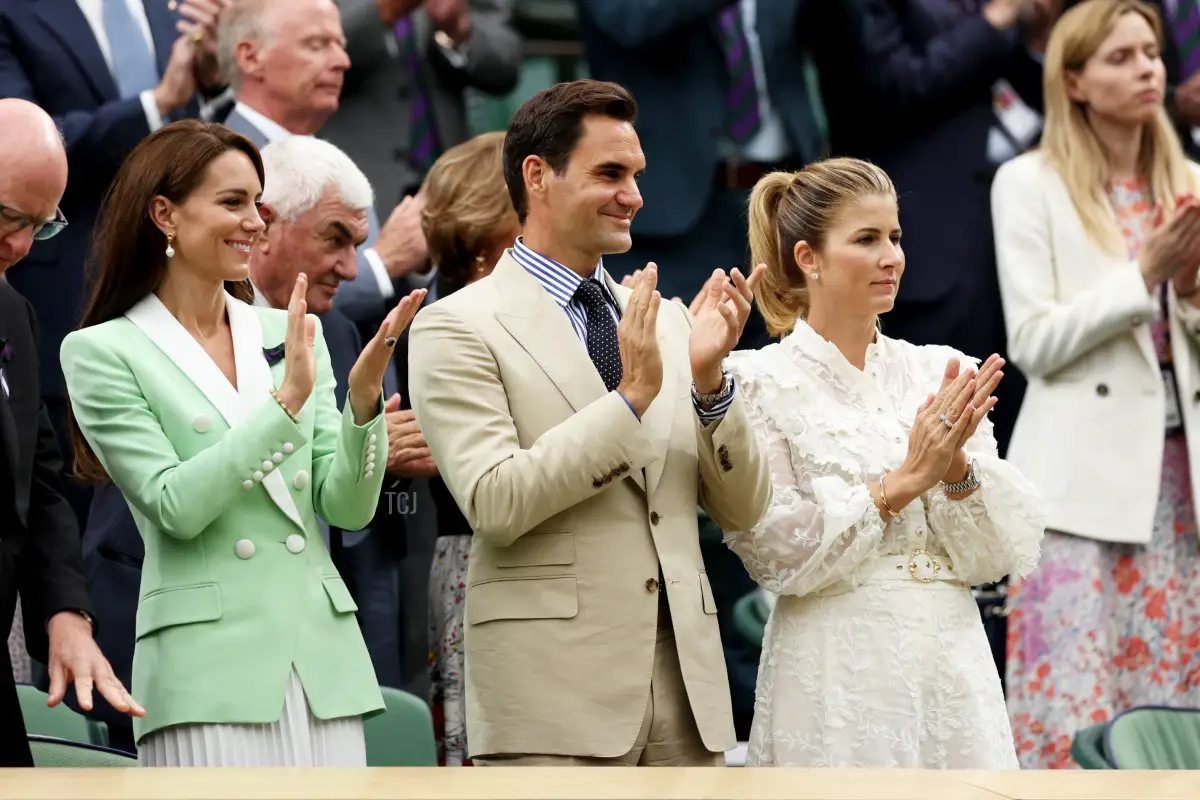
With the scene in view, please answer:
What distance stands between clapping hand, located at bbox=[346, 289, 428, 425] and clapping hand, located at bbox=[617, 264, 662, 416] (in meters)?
0.38

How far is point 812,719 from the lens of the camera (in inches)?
131

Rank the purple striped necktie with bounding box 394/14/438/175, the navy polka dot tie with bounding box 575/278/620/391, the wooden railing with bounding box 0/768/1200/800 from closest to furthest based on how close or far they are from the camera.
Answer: the wooden railing with bounding box 0/768/1200/800, the navy polka dot tie with bounding box 575/278/620/391, the purple striped necktie with bounding box 394/14/438/175

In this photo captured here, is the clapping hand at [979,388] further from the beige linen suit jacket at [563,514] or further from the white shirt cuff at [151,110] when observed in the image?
the white shirt cuff at [151,110]

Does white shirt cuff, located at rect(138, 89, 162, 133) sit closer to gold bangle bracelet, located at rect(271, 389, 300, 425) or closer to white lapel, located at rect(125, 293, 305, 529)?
white lapel, located at rect(125, 293, 305, 529)

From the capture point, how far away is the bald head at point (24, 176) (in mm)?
3172

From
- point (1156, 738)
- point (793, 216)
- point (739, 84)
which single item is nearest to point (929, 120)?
point (739, 84)

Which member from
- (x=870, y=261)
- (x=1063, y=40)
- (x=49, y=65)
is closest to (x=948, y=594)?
(x=870, y=261)

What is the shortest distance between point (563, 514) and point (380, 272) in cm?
159

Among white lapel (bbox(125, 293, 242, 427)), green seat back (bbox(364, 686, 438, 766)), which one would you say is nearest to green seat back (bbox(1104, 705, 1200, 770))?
green seat back (bbox(364, 686, 438, 766))

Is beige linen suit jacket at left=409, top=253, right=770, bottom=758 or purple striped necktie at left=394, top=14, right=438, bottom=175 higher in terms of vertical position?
purple striped necktie at left=394, top=14, right=438, bottom=175

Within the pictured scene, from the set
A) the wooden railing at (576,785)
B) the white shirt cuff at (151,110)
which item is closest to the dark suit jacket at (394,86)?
the white shirt cuff at (151,110)

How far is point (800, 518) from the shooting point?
3354mm

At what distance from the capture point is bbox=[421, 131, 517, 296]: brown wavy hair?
419 cm

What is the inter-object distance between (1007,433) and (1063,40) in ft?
3.62
